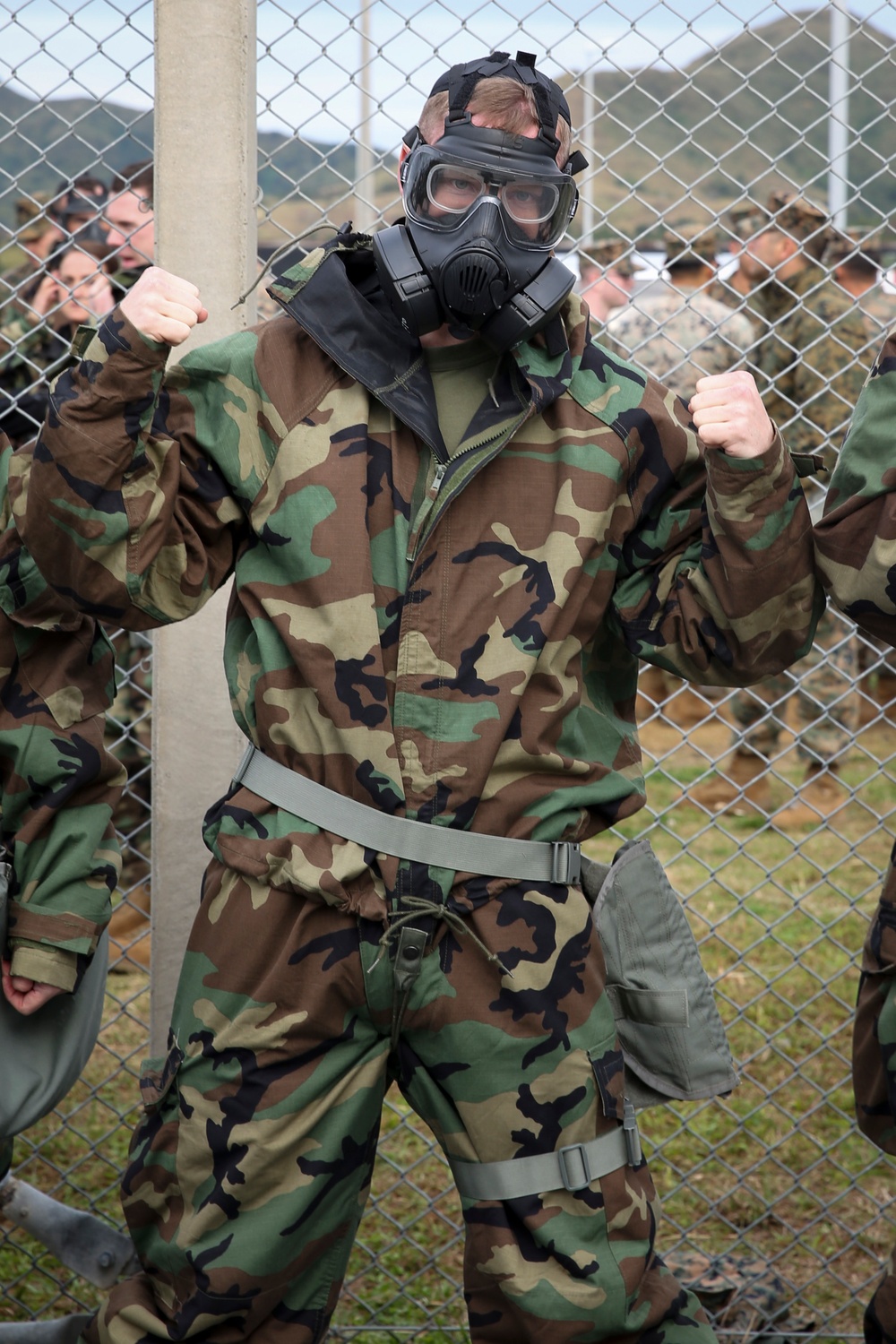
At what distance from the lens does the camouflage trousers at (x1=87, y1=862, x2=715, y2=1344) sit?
200 centimetres

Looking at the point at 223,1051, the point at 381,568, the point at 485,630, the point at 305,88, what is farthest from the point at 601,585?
the point at 305,88

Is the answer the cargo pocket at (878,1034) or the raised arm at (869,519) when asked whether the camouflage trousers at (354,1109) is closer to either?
the cargo pocket at (878,1034)

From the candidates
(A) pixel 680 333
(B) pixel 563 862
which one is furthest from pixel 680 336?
(B) pixel 563 862

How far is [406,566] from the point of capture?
6.66 feet

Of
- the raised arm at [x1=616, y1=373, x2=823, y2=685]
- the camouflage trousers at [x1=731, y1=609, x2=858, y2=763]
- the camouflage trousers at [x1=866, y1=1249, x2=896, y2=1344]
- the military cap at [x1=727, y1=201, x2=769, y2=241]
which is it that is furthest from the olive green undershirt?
the military cap at [x1=727, y1=201, x2=769, y2=241]

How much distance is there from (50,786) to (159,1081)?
1.62 feet

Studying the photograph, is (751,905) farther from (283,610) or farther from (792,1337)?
(283,610)

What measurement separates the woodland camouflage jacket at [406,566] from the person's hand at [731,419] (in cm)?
8

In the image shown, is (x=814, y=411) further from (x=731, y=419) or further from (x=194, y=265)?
(x=731, y=419)

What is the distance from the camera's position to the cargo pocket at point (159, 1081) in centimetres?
208

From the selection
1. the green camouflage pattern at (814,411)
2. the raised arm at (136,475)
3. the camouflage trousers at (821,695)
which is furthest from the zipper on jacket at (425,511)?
the green camouflage pattern at (814,411)

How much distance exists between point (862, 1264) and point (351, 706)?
199 centimetres

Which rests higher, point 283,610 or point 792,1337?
point 283,610

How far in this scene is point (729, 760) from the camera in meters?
7.55
